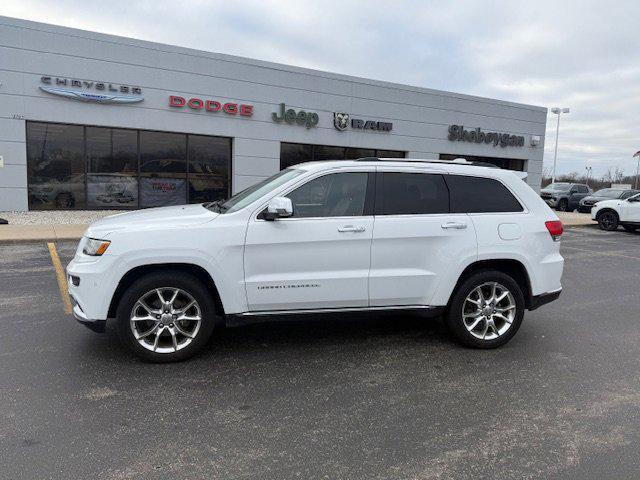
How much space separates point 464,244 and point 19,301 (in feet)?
17.7

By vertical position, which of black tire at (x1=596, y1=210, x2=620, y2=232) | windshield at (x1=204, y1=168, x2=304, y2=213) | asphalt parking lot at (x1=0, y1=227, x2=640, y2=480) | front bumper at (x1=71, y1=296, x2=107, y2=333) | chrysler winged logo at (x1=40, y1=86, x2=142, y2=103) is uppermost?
chrysler winged logo at (x1=40, y1=86, x2=142, y2=103)

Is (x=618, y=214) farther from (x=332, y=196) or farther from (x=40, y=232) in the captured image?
(x=40, y=232)

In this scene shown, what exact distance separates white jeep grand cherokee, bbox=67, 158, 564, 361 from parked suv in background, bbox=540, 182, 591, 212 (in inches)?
954

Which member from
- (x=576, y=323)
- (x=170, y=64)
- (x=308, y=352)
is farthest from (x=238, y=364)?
(x=170, y=64)

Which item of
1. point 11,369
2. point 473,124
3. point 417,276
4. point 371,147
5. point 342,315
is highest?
point 473,124

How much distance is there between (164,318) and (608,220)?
61.5 feet

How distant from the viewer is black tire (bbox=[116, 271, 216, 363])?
4.15 metres

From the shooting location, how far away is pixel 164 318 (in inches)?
167

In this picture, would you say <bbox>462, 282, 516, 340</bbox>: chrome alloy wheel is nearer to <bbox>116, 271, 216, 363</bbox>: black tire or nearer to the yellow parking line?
<bbox>116, 271, 216, 363</bbox>: black tire

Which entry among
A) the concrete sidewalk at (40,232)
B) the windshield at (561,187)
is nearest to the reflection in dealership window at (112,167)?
the concrete sidewalk at (40,232)

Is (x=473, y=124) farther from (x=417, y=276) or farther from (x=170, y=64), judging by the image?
(x=417, y=276)

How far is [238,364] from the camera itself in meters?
4.35

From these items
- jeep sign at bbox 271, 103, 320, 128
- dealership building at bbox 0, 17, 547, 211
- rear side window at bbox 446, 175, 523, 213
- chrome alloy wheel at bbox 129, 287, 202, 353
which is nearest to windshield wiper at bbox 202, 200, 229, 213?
chrome alloy wheel at bbox 129, 287, 202, 353

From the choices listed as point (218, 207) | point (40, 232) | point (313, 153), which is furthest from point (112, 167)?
point (218, 207)
